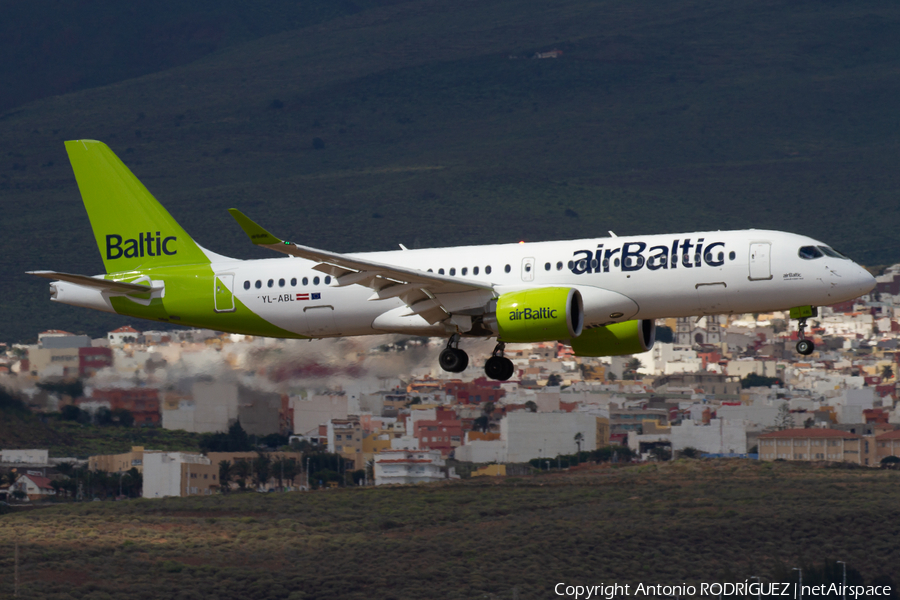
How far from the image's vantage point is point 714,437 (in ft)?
410

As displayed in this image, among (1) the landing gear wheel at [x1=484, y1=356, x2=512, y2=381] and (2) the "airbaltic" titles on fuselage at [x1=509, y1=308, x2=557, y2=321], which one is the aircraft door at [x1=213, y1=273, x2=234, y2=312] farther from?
(2) the "airbaltic" titles on fuselage at [x1=509, y1=308, x2=557, y2=321]

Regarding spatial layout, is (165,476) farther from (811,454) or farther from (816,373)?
(816,373)

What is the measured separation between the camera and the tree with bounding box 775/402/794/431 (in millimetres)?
127113

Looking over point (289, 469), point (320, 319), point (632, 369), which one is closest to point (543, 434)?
point (289, 469)

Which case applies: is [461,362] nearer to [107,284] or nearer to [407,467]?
[107,284]

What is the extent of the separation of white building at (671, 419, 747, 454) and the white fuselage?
86735mm

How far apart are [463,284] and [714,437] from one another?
296 feet

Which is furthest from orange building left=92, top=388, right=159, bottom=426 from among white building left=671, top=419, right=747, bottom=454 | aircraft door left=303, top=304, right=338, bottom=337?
white building left=671, top=419, right=747, bottom=454

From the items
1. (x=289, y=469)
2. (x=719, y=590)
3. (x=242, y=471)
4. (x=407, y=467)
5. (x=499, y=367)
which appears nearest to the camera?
(x=499, y=367)

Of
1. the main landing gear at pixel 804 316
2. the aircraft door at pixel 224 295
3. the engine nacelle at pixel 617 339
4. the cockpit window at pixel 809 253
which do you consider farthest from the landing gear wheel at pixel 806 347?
the aircraft door at pixel 224 295

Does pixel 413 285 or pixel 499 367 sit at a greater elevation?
pixel 413 285

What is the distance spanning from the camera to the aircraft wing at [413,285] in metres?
37.8

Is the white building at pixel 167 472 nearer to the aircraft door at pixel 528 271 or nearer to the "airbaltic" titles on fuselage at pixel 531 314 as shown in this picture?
the aircraft door at pixel 528 271

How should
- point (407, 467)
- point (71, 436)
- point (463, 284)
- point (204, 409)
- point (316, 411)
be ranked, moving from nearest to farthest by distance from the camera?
point (463, 284)
point (204, 409)
point (71, 436)
point (316, 411)
point (407, 467)
